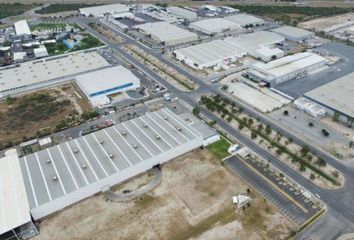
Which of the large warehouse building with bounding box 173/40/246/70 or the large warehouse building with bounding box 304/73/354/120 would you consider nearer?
the large warehouse building with bounding box 304/73/354/120

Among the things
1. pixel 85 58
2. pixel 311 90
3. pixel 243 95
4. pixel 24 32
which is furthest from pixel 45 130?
pixel 24 32

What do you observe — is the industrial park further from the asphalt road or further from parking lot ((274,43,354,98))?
parking lot ((274,43,354,98))

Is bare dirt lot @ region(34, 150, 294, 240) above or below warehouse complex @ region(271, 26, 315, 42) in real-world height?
below

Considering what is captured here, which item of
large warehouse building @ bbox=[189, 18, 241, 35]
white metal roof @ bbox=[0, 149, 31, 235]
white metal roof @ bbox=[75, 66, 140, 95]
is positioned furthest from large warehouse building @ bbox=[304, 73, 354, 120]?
white metal roof @ bbox=[0, 149, 31, 235]

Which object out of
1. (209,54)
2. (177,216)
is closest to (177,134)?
(177,216)

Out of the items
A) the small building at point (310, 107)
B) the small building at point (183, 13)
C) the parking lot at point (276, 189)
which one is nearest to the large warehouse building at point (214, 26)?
the small building at point (183, 13)

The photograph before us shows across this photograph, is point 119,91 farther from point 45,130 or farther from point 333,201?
point 333,201
